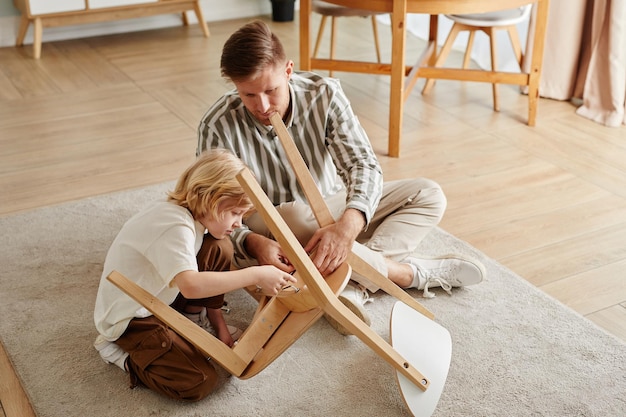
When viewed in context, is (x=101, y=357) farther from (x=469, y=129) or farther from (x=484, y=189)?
(x=469, y=129)

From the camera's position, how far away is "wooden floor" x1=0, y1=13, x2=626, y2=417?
7.64ft

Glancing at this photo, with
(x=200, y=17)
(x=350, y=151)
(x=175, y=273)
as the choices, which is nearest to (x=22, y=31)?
(x=200, y=17)

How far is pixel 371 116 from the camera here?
337cm

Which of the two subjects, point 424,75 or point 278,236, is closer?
point 278,236

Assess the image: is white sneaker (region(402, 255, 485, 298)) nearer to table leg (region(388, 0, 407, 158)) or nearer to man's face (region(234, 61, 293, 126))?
man's face (region(234, 61, 293, 126))

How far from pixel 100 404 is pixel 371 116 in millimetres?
2003

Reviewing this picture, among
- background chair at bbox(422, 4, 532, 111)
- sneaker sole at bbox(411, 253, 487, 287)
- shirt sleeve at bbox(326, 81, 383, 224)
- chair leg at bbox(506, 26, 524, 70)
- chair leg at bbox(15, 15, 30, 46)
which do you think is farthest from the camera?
chair leg at bbox(15, 15, 30, 46)

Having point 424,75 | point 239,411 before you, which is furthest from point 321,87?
point 424,75

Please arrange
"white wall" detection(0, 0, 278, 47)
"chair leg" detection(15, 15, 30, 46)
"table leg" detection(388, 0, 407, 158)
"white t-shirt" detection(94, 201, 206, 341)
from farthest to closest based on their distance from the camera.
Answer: "white wall" detection(0, 0, 278, 47) < "chair leg" detection(15, 15, 30, 46) < "table leg" detection(388, 0, 407, 158) < "white t-shirt" detection(94, 201, 206, 341)

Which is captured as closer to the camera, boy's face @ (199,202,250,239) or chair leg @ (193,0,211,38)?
boy's face @ (199,202,250,239)

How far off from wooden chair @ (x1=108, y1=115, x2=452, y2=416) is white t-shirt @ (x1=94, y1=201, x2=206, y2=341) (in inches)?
4.3

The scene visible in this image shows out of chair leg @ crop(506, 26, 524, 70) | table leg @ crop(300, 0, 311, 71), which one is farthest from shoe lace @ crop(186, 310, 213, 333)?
chair leg @ crop(506, 26, 524, 70)

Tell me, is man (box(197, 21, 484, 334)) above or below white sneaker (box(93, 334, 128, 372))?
above

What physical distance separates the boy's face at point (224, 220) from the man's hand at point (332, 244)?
181 millimetres
